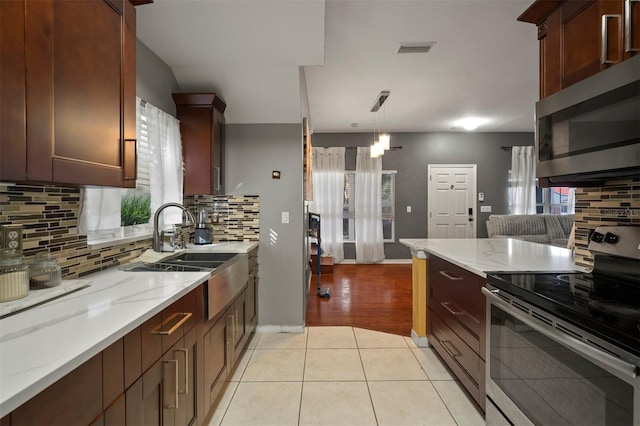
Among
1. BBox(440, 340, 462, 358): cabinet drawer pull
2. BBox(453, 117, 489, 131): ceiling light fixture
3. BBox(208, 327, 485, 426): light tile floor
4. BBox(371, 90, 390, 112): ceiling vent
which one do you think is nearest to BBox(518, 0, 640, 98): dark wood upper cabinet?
BBox(440, 340, 462, 358): cabinet drawer pull

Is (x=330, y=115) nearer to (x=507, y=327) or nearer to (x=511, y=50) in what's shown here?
(x=511, y=50)

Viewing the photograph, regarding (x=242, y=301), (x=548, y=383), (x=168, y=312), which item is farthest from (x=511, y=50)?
(x=168, y=312)

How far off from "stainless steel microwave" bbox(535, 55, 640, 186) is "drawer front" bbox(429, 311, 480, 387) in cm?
110

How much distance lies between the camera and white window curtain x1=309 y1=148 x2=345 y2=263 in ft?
19.6

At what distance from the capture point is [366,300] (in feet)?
12.5

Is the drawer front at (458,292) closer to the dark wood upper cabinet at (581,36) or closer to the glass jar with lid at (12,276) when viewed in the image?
the dark wood upper cabinet at (581,36)

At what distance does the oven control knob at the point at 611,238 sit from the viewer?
51.9 inches

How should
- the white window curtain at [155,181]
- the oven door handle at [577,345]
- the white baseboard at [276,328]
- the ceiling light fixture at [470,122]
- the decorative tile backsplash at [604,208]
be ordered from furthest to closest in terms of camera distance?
1. the ceiling light fixture at [470,122]
2. the white baseboard at [276,328]
3. the white window curtain at [155,181]
4. the decorative tile backsplash at [604,208]
5. the oven door handle at [577,345]

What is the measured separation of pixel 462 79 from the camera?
3.55 meters

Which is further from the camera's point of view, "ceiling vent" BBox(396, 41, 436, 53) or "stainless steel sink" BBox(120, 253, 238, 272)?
"ceiling vent" BBox(396, 41, 436, 53)

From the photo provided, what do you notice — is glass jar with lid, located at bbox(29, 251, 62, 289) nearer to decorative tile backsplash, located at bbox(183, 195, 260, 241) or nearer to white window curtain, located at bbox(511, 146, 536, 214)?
decorative tile backsplash, located at bbox(183, 195, 260, 241)

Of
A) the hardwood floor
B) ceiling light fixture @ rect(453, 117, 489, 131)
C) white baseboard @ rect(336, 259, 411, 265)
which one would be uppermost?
ceiling light fixture @ rect(453, 117, 489, 131)

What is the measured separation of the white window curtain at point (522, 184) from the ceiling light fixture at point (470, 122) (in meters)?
1.18

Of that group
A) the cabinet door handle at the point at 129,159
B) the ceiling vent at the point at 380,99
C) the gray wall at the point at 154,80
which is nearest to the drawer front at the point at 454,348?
the cabinet door handle at the point at 129,159
